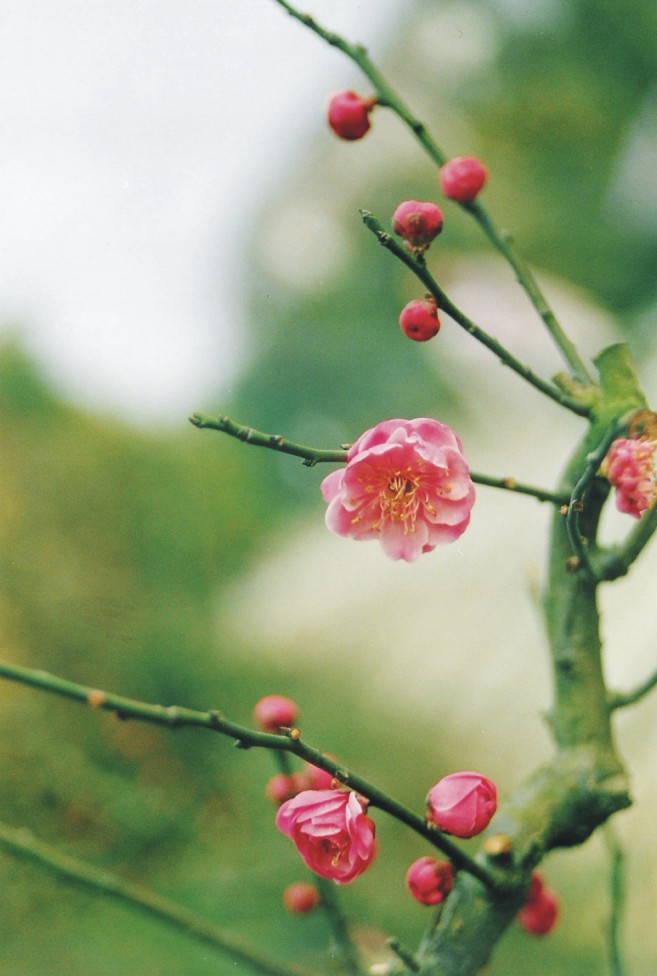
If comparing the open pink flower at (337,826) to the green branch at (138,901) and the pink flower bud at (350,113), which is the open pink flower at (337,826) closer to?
the green branch at (138,901)

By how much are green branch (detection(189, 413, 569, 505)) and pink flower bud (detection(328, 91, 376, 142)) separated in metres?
0.15

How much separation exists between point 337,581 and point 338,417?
0.62 feet

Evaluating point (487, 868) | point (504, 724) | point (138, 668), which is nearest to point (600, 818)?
point (487, 868)

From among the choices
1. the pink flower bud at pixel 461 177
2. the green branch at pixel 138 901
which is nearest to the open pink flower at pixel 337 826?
the green branch at pixel 138 901

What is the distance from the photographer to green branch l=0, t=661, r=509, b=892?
21cm

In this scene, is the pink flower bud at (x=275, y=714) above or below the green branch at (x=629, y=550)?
below

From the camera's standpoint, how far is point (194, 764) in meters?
0.93

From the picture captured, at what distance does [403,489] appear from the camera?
0.33 m

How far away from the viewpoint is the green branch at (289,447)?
0.89ft

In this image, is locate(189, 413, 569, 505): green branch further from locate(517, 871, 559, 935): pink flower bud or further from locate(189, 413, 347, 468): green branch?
locate(517, 871, 559, 935): pink flower bud

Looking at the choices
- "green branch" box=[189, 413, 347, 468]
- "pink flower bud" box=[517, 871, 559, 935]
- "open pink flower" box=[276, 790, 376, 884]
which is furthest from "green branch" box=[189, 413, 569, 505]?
"pink flower bud" box=[517, 871, 559, 935]

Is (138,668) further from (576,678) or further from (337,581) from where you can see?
(576,678)

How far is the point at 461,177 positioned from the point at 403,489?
0.13 meters

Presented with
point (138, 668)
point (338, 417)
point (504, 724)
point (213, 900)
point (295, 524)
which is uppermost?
point (338, 417)
